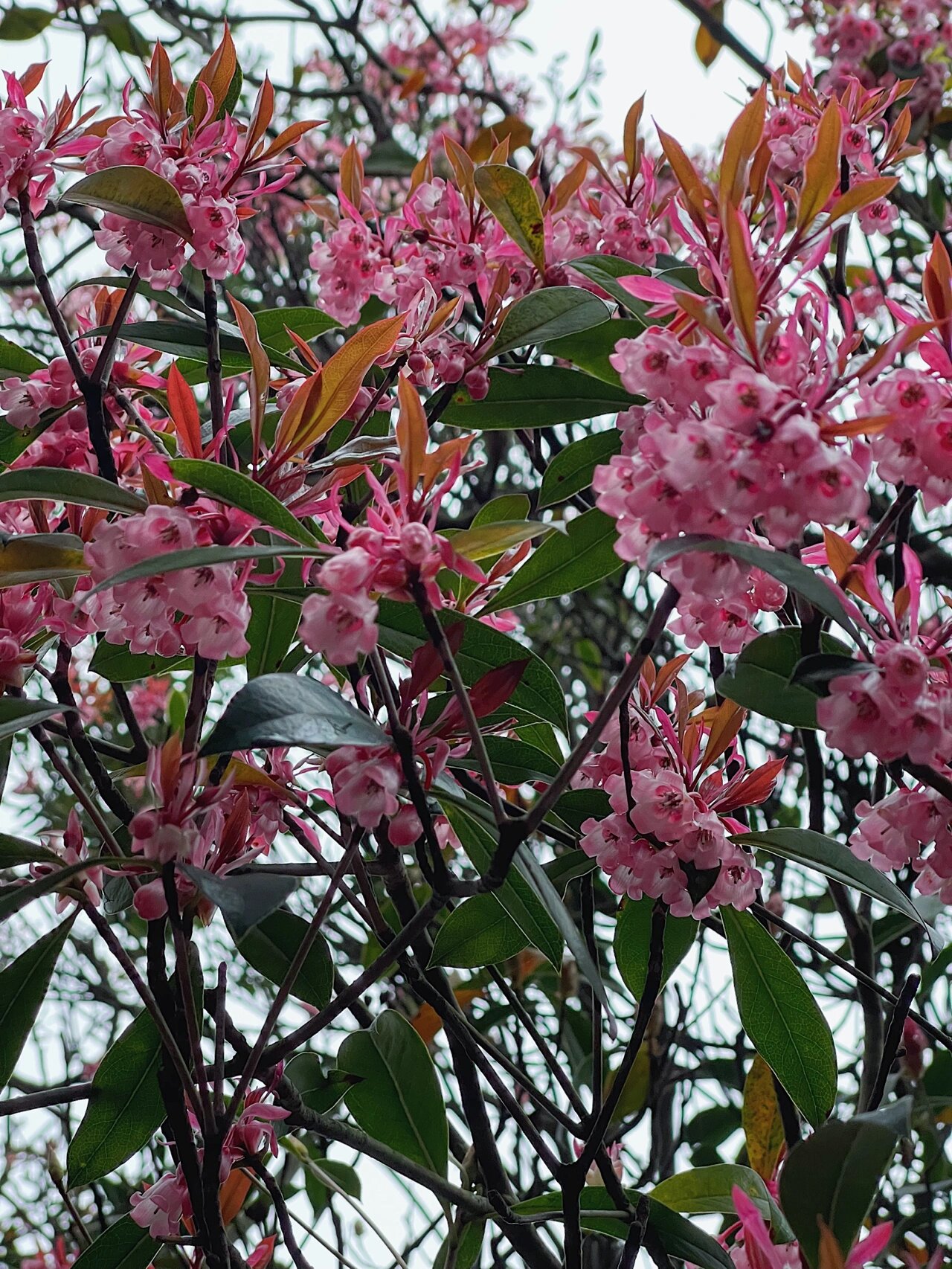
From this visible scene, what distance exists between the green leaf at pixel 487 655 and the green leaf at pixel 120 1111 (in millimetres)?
305

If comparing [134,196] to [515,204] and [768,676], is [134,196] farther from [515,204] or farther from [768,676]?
[768,676]

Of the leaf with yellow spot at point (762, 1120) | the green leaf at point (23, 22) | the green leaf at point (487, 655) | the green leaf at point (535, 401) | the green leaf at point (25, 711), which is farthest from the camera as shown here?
the green leaf at point (23, 22)

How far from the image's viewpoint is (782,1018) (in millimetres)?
781

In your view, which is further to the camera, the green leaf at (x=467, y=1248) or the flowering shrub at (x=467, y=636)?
the green leaf at (x=467, y=1248)

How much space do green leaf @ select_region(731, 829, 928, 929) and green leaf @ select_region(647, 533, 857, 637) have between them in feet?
0.66

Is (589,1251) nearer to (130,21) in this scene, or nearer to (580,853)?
(580,853)

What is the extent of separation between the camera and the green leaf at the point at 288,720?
1.64 ft

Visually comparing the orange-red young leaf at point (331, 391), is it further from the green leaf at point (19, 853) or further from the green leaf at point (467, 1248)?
the green leaf at point (467, 1248)

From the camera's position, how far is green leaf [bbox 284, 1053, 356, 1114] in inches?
33.9

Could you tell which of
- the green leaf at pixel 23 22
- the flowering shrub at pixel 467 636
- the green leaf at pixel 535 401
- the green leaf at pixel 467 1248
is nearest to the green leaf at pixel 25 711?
the flowering shrub at pixel 467 636

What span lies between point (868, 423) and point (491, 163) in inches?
16.6

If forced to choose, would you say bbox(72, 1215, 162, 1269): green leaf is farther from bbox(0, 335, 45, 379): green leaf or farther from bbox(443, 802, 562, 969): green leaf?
bbox(0, 335, 45, 379): green leaf

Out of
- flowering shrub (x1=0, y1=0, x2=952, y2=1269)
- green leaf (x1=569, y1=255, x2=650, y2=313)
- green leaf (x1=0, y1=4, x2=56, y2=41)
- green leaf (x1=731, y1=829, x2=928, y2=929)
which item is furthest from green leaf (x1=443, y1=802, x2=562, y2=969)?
green leaf (x1=0, y1=4, x2=56, y2=41)

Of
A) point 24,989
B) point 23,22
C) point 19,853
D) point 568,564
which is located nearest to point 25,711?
point 19,853
